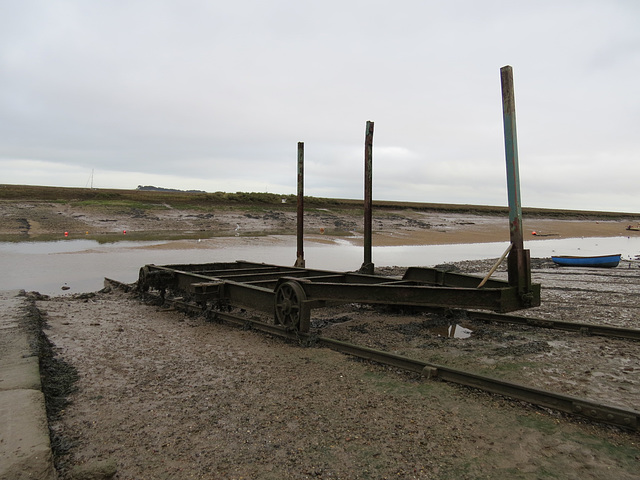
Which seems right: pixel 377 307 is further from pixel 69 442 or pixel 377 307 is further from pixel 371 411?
pixel 69 442

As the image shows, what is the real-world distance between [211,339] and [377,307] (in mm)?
3119

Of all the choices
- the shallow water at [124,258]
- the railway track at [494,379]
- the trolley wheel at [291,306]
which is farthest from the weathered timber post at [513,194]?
the shallow water at [124,258]

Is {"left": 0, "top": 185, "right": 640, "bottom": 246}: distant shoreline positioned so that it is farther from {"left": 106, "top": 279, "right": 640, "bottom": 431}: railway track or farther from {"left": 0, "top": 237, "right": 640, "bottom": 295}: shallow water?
{"left": 106, "top": 279, "right": 640, "bottom": 431}: railway track

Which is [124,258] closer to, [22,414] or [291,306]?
[291,306]

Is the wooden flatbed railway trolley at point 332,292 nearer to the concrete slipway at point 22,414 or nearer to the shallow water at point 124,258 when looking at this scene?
the concrete slipway at point 22,414

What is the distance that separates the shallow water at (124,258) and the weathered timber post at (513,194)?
31.5 feet

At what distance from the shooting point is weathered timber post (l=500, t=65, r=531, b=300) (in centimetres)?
530

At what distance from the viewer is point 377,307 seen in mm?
8070

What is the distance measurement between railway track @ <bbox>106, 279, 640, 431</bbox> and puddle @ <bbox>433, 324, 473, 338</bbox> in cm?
50

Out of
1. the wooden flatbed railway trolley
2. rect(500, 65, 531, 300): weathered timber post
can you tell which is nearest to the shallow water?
the wooden flatbed railway trolley

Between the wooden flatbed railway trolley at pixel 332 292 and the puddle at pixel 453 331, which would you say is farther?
the puddle at pixel 453 331

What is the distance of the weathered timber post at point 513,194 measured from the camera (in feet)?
17.4

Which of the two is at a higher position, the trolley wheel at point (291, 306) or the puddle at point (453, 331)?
the trolley wheel at point (291, 306)

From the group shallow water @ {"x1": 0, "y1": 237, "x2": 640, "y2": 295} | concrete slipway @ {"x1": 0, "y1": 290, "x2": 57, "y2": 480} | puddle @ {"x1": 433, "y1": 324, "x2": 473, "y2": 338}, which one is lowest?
puddle @ {"x1": 433, "y1": 324, "x2": 473, "y2": 338}
